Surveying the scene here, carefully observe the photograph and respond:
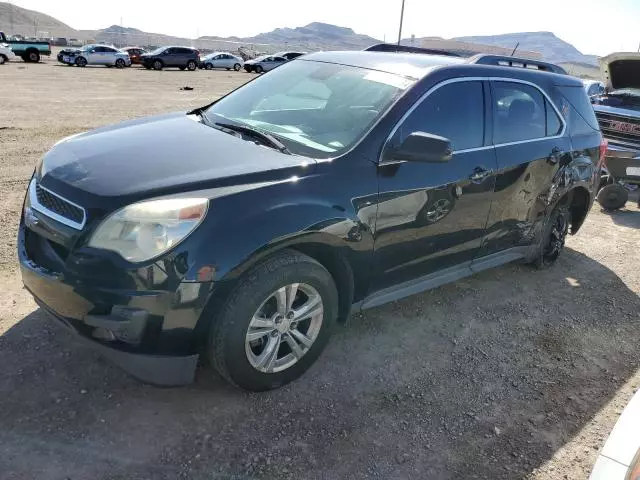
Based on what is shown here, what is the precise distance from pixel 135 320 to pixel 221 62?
4220cm

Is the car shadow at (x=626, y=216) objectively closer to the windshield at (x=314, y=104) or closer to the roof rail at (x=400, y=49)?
the roof rail at (x=400, y=49)

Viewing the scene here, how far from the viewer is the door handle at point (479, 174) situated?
383 cm

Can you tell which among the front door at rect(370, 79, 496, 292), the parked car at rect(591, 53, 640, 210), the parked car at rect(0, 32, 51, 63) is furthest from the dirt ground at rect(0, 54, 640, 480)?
the parked car at rect(0, 32, 51, 63)

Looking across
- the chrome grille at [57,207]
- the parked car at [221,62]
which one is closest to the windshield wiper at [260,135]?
the chrome grille at [57,207]

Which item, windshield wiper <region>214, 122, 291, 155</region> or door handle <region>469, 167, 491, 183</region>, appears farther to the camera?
door handle <region>469, 167, 491, 183</region>

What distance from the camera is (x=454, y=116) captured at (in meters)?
3.76

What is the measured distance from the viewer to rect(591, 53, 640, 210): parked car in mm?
7918

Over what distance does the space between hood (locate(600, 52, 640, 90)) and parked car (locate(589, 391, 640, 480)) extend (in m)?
8.49

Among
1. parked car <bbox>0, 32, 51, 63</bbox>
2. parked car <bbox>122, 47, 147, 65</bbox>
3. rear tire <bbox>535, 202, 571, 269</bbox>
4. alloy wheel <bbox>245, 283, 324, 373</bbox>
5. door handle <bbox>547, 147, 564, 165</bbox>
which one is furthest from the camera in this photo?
parked car <bbox>122, 47, 147, 65</bbox>

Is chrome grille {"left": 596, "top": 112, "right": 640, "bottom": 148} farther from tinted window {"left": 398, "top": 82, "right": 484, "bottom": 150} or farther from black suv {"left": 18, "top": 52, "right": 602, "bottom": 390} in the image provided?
tinted window {"left": 398, "top": 82, "right": 484, "bottom": 150}

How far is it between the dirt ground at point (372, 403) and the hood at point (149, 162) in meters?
1.12

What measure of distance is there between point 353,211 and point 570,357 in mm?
2050

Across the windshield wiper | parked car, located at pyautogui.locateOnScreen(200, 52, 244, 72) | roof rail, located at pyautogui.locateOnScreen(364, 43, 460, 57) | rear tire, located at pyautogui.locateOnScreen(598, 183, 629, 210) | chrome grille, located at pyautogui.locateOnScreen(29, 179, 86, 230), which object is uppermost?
roof rail, located at pyautogui.locateOnScreen(364, 43, 460, 57)

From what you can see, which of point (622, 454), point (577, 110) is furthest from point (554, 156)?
point (622, 454)
